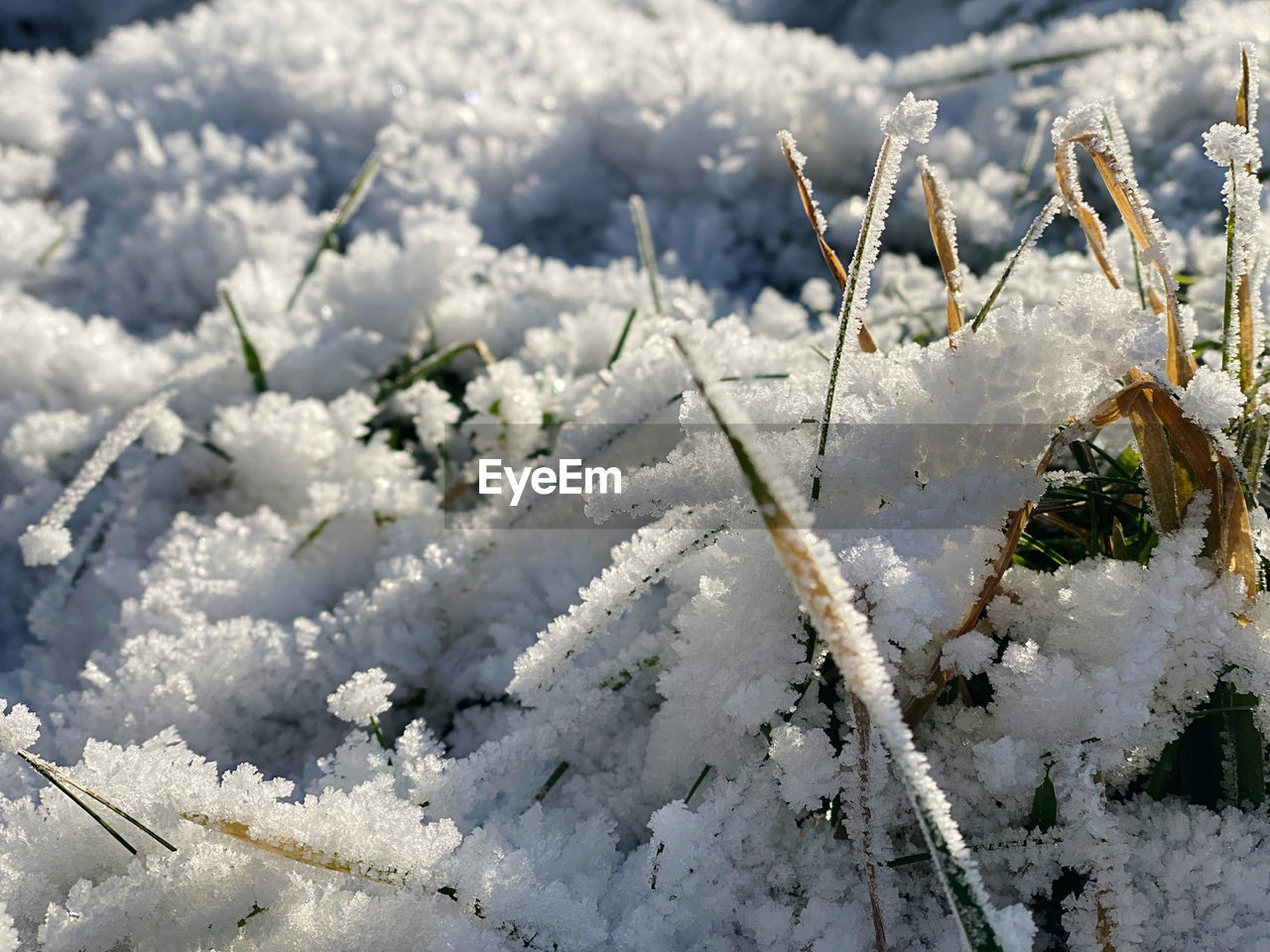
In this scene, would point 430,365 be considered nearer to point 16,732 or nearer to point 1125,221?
point 16,732

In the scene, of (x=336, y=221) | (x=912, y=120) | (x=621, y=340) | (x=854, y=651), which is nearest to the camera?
(x=854, y=651)

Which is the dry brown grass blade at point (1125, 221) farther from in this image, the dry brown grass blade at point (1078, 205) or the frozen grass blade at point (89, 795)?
the frozen grass blade at point (89, 795)

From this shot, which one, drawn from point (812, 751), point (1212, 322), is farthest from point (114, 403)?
point (1212, 322)

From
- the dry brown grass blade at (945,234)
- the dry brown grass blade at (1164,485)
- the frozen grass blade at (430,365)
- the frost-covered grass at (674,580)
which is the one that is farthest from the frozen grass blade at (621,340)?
the dry brown grass blade at (1164,485)

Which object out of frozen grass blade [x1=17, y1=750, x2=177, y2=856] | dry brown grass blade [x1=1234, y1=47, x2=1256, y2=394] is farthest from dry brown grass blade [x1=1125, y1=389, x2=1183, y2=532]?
frozen grass blade [x1=17, y1=750, x2=177, y2=856]

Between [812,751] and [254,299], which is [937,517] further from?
[254,299]

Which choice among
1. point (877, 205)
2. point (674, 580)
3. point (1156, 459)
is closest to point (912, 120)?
point (877, 205)

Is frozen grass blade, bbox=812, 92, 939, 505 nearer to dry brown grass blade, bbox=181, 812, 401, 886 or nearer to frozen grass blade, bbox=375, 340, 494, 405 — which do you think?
dry brown grass blade, bbox=181, 812, 401, 886
